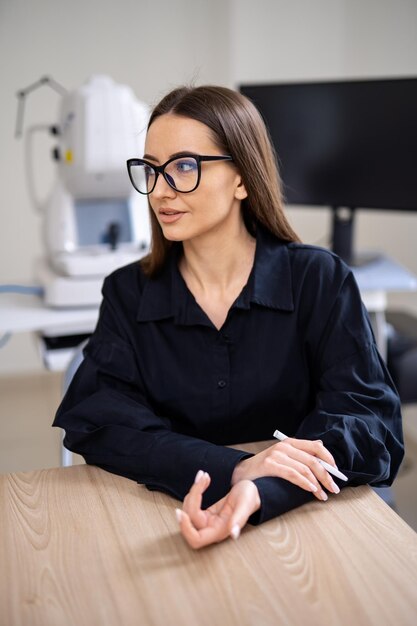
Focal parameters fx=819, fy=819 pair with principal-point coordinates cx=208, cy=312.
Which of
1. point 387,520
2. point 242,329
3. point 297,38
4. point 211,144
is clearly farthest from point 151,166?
point 297,38

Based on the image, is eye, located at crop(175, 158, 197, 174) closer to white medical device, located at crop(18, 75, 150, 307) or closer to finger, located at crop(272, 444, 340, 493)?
finger, located at crop(272, 444, 340, 493)

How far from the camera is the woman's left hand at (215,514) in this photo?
111cm

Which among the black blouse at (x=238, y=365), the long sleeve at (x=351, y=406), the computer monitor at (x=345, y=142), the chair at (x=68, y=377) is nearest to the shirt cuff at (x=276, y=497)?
the long sleeve at (x=351, y=406)

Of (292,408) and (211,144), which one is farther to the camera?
(292,408)

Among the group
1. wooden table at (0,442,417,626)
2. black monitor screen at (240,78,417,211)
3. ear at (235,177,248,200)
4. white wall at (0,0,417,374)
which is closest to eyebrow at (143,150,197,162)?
ear at (235,177,248,200)

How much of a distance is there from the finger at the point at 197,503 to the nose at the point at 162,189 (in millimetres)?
525

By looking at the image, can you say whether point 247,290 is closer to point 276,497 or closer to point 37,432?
point 276,497

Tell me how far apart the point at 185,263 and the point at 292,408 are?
355mm

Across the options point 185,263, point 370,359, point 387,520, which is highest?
point 185,263

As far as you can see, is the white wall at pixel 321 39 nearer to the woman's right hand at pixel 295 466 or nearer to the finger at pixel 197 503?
the woman's right hand at pixel 295 466

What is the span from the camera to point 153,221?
5.32ft

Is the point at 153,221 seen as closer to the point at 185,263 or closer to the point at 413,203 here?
the point at 185,263

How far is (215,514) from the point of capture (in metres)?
1.17

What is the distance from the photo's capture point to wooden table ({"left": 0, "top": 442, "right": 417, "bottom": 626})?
3.22 ft
